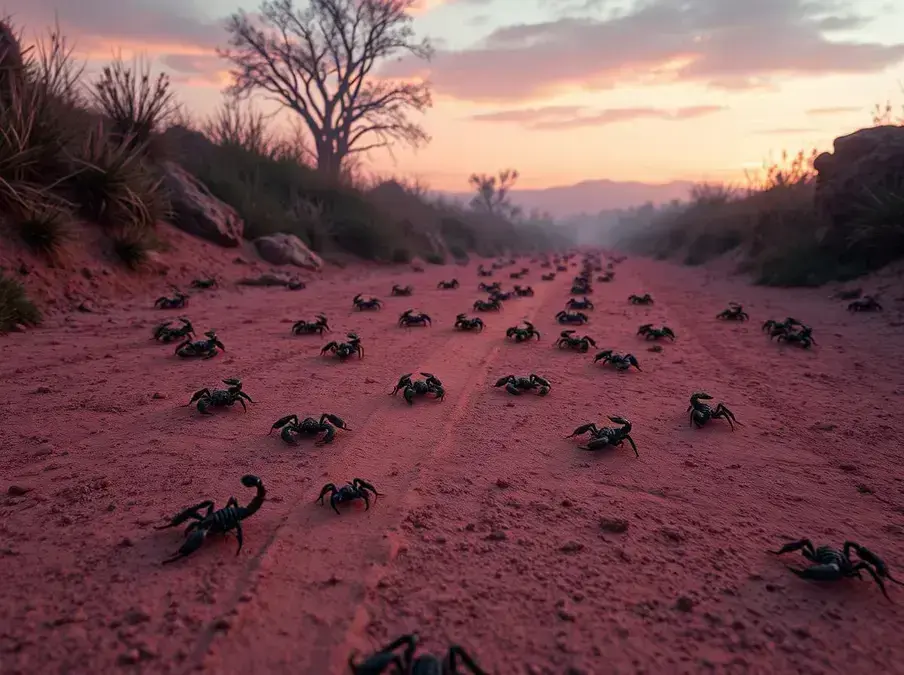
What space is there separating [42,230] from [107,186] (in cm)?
230

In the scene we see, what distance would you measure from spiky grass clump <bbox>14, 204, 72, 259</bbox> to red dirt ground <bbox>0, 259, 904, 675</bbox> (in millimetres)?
2992

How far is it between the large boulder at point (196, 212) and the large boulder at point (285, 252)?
2.76 feet

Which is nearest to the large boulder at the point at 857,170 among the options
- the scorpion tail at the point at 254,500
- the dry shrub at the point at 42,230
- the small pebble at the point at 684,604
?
the small pebble at the point at 684,604

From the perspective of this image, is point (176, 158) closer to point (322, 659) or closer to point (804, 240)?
point (322, 659)

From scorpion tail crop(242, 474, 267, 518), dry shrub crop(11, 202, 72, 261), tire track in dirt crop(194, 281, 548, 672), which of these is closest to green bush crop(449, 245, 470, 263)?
dry shrub crop(11, 202, 72, 261)

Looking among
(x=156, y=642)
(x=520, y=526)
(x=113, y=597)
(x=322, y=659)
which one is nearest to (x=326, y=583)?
(x=322, y=659)

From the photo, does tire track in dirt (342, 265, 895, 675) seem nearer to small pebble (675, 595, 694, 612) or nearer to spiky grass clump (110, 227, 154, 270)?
small pebble (675, 595, 694, 612)

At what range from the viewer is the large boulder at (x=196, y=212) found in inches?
541

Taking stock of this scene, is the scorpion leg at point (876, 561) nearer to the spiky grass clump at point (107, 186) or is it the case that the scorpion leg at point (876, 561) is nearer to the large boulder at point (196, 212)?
the spiky grass clump at point (107, 186)

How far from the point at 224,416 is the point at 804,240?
16.4 metres

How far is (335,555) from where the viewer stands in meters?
2.67

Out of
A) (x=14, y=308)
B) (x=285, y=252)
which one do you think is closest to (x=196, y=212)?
(x=285, y=252)

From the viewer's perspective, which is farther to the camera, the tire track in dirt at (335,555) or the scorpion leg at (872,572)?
the scorpion leg at (872,572)

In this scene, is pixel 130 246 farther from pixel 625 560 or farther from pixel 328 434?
pixel 625 560
